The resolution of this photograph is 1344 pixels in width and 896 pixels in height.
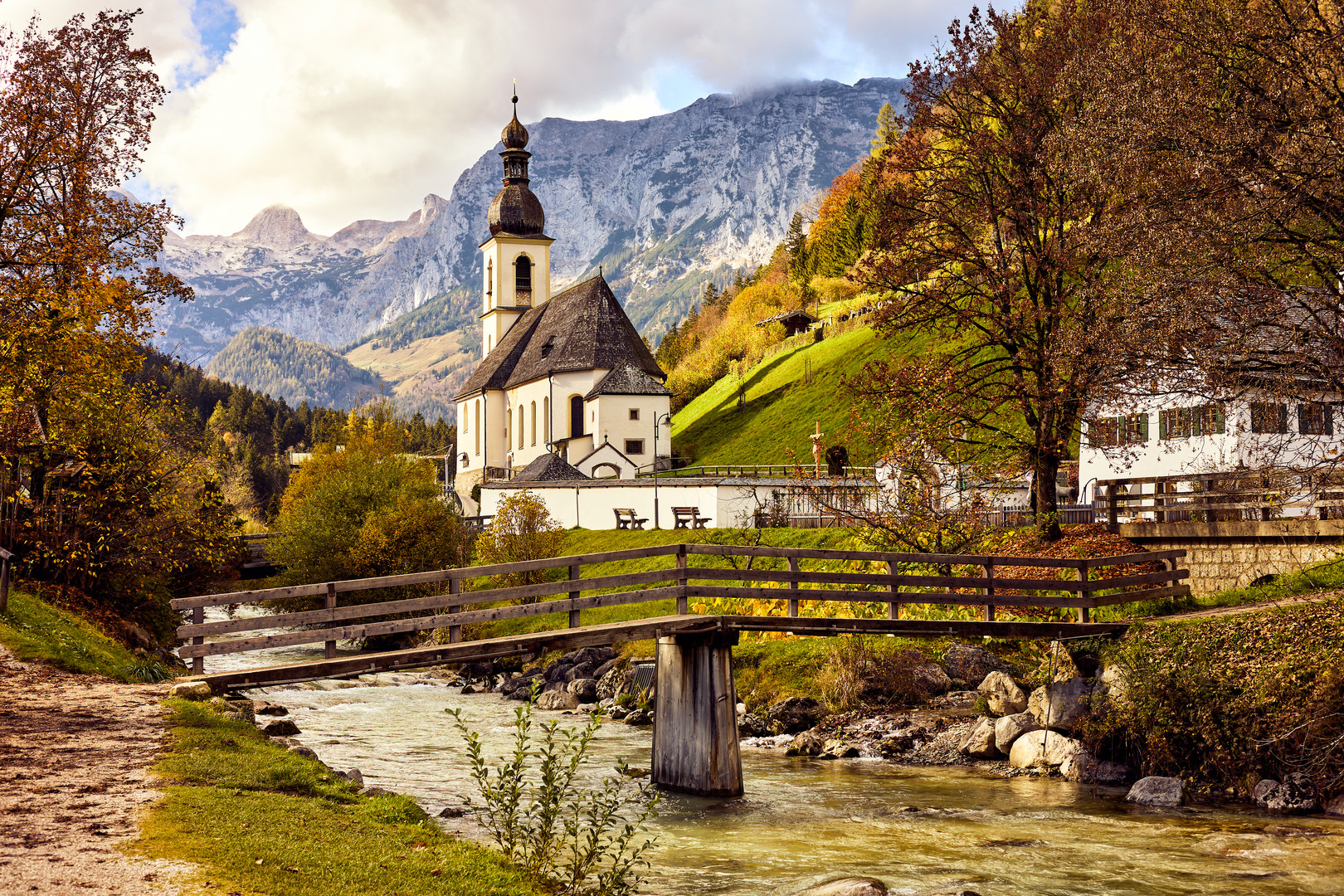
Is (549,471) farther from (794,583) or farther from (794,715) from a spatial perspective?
(794,583)

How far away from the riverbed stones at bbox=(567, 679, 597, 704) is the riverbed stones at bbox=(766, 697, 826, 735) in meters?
6.97

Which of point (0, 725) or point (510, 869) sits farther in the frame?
point (0, 725)

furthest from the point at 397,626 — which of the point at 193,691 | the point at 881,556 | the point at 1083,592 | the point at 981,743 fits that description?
the point at 1083,592

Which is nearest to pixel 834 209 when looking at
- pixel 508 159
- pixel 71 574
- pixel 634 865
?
pixel 508 159

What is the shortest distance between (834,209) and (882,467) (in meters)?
87.6

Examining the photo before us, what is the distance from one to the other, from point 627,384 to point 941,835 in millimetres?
59383

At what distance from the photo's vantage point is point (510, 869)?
377 inches

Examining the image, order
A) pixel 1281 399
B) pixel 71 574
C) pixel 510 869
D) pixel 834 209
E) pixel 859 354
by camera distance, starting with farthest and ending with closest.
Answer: pixel 834 209 < pixel 859 354 < pixel 71 574 < pixel 1281 399 < pixel 510 869

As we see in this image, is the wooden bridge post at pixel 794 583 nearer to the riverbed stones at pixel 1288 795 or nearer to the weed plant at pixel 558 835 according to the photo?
the weed plant at pixel 558 835

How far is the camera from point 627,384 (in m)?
72.1

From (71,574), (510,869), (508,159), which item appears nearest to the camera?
(510,869)

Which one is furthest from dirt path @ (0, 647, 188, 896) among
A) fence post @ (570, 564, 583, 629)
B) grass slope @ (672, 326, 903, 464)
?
grass slope @ (672, 326, 903, 464)

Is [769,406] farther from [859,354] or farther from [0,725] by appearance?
[0,725]

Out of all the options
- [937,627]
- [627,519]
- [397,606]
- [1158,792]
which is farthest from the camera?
[627,519]
